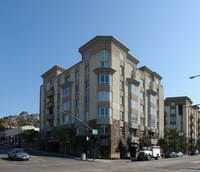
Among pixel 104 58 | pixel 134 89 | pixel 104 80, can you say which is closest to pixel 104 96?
pixel 104 80

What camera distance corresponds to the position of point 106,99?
46656 mm

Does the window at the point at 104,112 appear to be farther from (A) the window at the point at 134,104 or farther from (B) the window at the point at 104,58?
(B) the window at the point at 104,58

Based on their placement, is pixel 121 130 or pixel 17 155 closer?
pixel 17 155

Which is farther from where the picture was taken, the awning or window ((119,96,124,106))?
window ((119,96,124,106))

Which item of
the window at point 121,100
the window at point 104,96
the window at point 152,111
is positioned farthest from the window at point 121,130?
the window at point 152,111

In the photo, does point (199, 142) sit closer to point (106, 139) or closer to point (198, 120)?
point (198, 120)

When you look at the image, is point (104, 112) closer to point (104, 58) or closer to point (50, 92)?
point (104, 58)

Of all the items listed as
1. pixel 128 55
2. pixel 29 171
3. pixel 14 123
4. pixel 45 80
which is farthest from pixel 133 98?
pixel 14 123

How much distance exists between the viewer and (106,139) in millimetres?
45469

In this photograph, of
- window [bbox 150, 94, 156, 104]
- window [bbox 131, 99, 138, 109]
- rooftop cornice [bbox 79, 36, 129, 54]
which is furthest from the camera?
window [bbox 150, 94, 156, 104]

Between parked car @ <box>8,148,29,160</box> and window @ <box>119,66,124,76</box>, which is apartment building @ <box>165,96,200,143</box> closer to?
window @ <box>119,66,124,76</box>

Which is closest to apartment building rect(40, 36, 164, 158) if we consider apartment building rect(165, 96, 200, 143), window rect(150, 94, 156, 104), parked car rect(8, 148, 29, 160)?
window rect(150, 94, 156, 104)

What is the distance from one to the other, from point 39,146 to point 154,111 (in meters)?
31.4

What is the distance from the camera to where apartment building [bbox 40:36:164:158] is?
46.5 m
